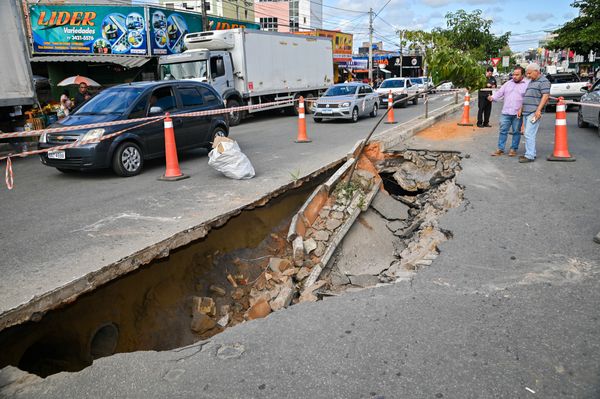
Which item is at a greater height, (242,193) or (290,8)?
(290,8)

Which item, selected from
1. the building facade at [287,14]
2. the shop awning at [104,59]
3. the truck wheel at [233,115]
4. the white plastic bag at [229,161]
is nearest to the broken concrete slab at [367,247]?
the white plastic bag at [229,161]

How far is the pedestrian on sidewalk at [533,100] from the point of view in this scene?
8.45 meters

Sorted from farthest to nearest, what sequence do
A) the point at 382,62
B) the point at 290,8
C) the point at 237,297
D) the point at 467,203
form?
the point at 290,8
the point at 382,62
the point at 467,203
the point at 237,297

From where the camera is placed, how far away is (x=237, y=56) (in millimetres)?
18703

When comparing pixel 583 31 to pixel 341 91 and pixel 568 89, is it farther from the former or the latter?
pixel 341 91

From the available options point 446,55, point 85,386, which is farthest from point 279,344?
point 446,55

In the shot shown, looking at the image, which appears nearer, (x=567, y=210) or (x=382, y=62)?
(x=567, y=210)

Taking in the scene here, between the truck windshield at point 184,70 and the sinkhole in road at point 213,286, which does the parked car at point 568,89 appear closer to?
the truck windshield at point 184,70

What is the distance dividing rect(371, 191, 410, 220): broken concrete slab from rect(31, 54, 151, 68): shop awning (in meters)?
18.5

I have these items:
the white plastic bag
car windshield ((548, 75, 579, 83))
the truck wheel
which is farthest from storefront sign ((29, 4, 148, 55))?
car windshield ((548, 75, 579, 83))

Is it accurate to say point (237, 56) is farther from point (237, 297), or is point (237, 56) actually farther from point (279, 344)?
point (279, 344)

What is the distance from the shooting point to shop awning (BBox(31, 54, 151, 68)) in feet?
70.9

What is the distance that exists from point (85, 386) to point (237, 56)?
56.6 ft

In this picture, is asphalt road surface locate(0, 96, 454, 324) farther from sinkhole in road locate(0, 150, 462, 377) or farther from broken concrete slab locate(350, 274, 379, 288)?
broken concrete slab locate(350, 274, 379, 288)
